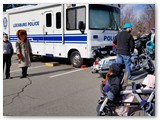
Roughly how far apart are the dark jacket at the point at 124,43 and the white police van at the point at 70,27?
4.70 feet

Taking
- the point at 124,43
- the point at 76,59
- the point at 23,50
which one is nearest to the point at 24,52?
the point at 23,50

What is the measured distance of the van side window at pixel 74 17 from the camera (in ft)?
25.3

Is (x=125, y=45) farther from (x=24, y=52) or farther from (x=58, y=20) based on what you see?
(x=58, y=20)

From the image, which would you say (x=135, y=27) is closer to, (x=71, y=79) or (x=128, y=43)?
(x=128, y=43)

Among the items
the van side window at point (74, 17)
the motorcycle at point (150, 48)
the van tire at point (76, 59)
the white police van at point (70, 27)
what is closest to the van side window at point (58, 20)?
the white police van at point (70, 27)

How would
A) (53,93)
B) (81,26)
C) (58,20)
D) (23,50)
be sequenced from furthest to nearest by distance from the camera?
1. (58,20)
2. (81,26)
3. (23,50)
4. (53,93)

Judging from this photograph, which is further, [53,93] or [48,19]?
[48,19]

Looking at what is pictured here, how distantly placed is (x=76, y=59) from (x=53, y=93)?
3139 mm

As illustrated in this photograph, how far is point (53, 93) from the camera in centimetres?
518

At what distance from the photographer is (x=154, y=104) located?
11.8 ft

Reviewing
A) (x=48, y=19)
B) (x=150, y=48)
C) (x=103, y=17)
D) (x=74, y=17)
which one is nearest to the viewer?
(x=150, y=48)

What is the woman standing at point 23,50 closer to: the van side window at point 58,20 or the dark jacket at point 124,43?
the van side window at point 58,20

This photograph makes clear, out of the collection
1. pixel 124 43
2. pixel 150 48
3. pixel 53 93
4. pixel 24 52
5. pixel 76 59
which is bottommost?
pixel 53 93

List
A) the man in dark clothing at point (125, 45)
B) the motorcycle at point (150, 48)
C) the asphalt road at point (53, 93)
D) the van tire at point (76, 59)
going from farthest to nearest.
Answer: the van tire at point (76, 59) < the motorcycle at point (150, 48) < the man in dark clothing at point (125, 45) < the asphalt road at point (53, 93)
